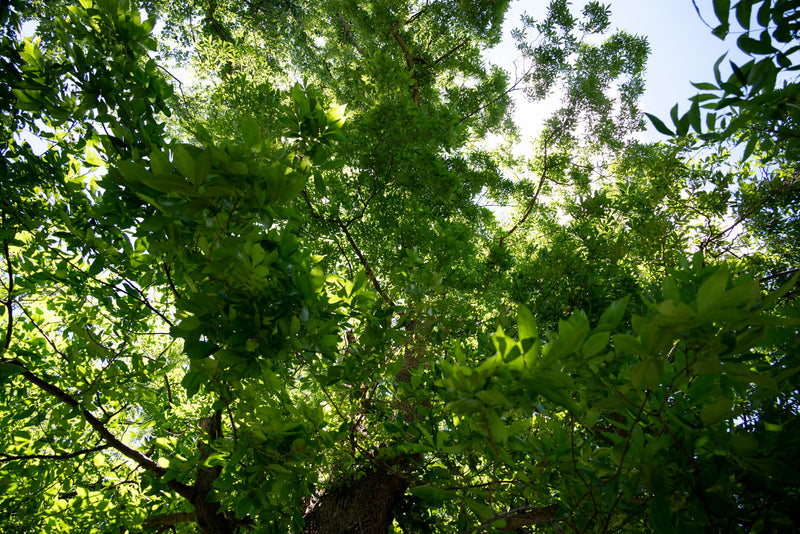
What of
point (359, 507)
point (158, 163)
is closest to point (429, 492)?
point (158, 163)

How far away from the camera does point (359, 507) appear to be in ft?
10.9

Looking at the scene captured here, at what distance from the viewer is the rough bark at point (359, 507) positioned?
10.5 feet

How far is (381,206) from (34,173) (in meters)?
2.59

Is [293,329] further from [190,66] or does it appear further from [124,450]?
[190,66]

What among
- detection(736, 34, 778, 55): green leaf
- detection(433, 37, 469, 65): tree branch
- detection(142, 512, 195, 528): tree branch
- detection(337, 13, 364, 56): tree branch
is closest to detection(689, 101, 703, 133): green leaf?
detection(736, 34, 778, 55): green leaf

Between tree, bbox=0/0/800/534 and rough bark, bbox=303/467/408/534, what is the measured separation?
24mm

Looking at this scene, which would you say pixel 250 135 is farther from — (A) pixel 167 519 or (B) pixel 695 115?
(A) pixel 167 519

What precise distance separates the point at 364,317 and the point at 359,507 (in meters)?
2.42

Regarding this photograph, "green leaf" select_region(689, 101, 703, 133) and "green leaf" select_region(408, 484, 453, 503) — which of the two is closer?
"green leaf" select_region(689, 101, 703, 133)

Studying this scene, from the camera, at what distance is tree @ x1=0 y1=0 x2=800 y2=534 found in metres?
0.99

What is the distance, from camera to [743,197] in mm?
3830

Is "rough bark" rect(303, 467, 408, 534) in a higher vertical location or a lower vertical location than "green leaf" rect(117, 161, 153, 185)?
lower

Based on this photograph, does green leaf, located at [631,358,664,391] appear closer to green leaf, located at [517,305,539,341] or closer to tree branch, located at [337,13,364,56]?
green leaf, located at [517,305,539,341]

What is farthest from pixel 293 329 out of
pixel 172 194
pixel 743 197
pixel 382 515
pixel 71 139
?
pixel 743 197
